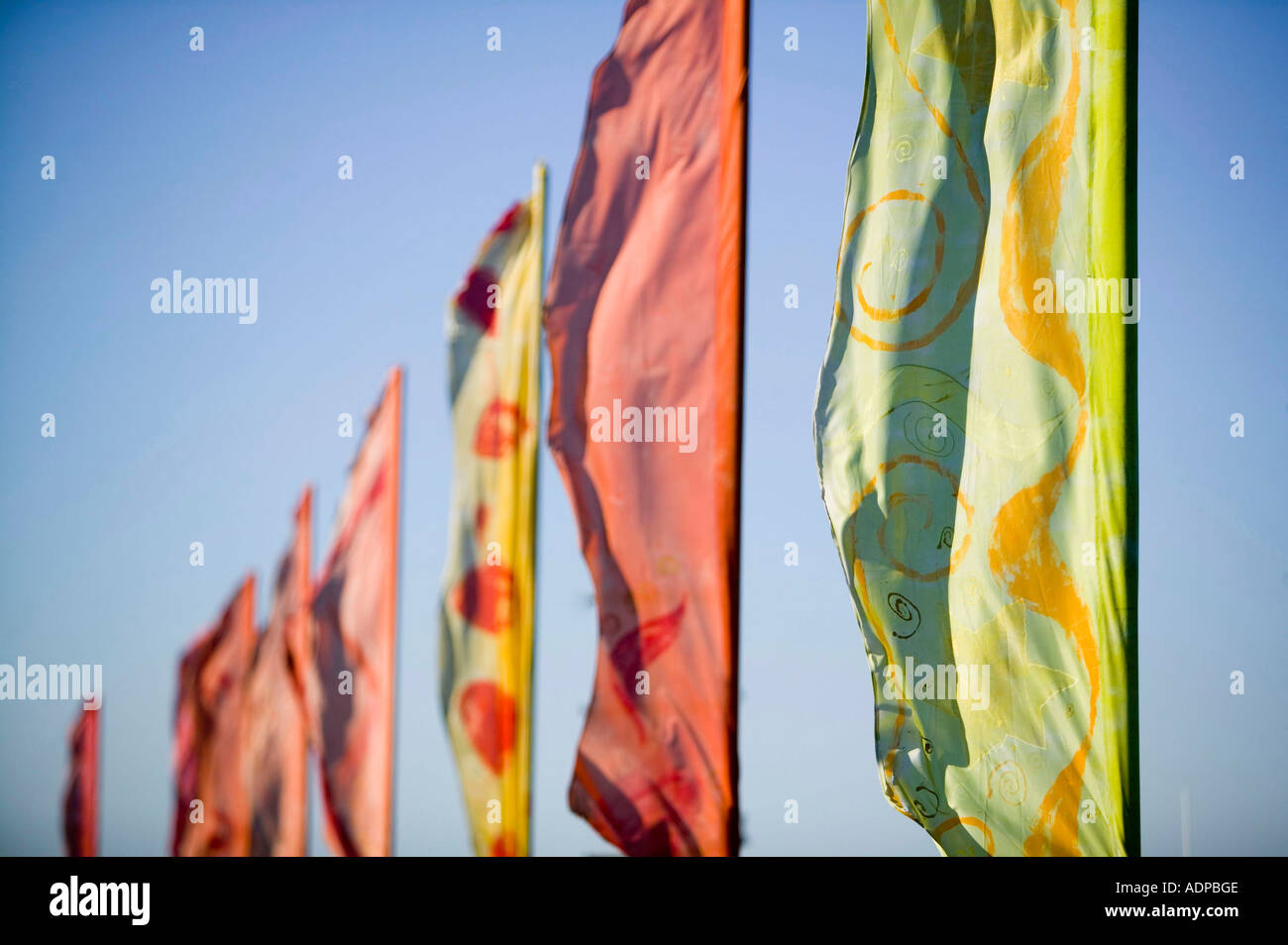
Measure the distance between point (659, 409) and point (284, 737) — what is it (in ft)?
36.5

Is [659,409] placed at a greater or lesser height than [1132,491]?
greater

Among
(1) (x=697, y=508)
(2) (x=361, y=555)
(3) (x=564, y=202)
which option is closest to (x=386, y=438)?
(2) (x=361, y=555)

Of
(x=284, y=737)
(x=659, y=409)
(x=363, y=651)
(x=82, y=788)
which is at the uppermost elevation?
(x=659, y=409)

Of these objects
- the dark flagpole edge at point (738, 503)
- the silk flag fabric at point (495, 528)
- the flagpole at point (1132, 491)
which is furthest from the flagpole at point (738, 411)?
the silk flag fabric at point (495, 528)

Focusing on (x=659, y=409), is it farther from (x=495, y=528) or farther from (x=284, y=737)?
(x=284, y=737)

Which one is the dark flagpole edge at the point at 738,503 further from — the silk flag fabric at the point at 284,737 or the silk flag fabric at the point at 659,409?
the silk flag fabric at the point at 284,737

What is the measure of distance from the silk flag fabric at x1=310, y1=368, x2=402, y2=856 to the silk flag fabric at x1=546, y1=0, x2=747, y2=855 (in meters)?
5.15

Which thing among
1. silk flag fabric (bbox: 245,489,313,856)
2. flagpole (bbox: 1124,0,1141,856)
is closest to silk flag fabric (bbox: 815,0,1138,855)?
flagpole (bbox: 1124,0,1141,856)

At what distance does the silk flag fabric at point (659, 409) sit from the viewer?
5508mm

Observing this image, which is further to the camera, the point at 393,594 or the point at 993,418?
the point at 393,594

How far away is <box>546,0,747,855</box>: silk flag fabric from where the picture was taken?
5508 mm

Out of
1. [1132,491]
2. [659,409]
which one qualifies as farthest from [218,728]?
[1132,491]

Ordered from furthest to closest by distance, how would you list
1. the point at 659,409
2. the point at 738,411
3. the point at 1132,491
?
the point at 659,409
the point at 738,411
the point at 1132,491

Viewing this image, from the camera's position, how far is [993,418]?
5.32 meters
